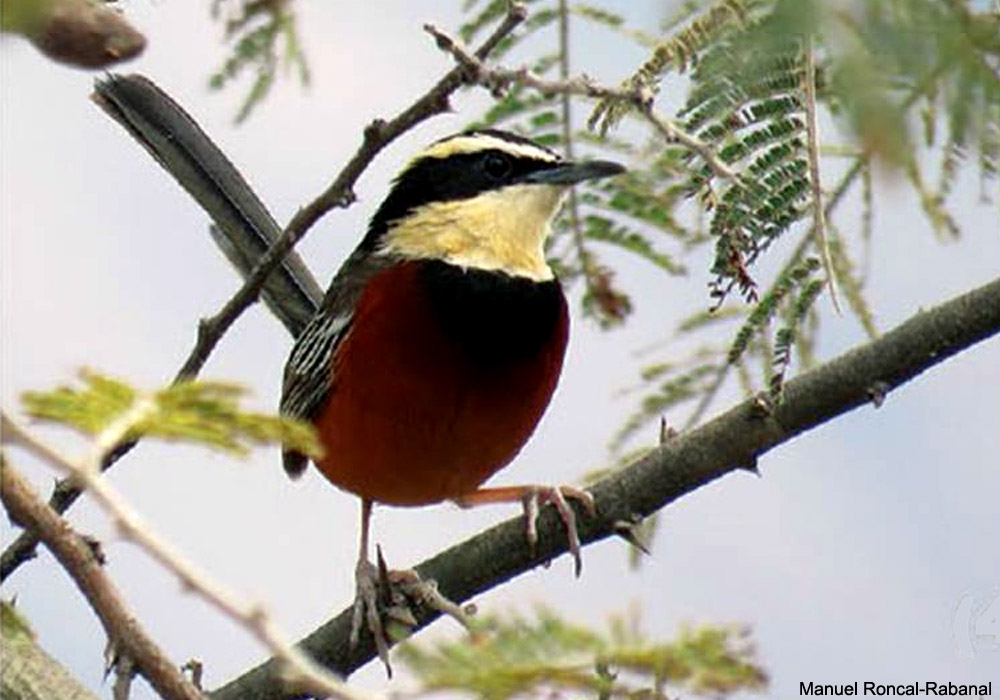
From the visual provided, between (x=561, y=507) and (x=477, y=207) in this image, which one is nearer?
(x=561, y=507)

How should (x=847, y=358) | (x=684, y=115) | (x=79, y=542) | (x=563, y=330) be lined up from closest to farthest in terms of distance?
(x=79, y=542), (x=684, y=115), (x=847, y=358), (x=563, y=330)

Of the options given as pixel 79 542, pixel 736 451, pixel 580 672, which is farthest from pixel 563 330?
pixel 580 672

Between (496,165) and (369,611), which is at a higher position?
(496,165)

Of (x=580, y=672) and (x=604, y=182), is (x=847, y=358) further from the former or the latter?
(x=580, y=672)

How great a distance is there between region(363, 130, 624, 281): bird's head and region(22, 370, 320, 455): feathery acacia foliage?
326cm

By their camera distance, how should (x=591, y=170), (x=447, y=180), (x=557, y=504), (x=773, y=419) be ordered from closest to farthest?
(x=773, y=419) → (x=591, y=170) → (x=557, y=504) → (x=447, y=180)

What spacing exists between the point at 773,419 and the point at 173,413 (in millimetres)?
2103

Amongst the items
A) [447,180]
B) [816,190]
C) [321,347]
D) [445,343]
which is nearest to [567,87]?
[816,190]

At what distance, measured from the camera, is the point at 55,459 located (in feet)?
4.20

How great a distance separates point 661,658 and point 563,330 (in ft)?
11.1

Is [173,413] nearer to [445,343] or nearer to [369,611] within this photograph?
[369,611]

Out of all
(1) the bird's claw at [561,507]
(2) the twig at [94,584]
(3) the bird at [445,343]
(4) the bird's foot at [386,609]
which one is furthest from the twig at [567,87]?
(3) the bird at [445,343]

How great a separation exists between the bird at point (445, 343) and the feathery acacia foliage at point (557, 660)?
2.90 m

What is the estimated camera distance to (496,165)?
494cm
